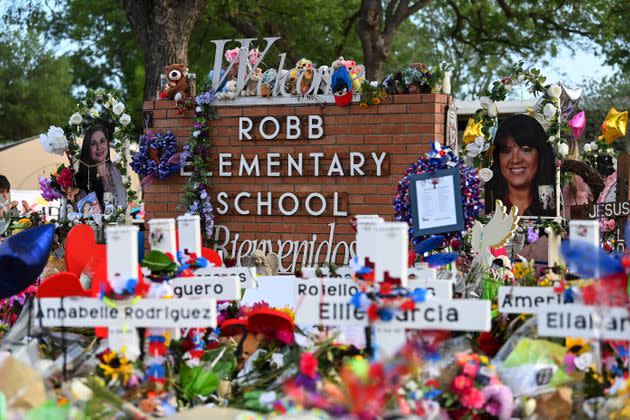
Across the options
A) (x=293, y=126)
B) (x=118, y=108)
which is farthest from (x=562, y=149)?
(x=118, y=108)

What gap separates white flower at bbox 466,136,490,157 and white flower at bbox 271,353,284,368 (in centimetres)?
544

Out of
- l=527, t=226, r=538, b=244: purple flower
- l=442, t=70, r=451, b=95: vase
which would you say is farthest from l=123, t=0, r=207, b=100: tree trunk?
l=527, t=226, r=538, b=244: purple flower

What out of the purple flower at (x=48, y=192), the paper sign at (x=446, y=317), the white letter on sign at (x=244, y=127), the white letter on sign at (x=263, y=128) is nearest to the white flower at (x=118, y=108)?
the purple flower at (x=48, y=192)

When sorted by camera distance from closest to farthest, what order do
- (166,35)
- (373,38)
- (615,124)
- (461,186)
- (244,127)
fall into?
1. (461,186)
2. (244,127)
3. (615,124)
4. (166,35)
5. (373,38)

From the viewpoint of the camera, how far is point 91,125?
410 inches

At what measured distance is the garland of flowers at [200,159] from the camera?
899 centimetres

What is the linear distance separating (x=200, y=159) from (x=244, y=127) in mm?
494

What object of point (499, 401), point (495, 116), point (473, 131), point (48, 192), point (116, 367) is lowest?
point (499, 401)

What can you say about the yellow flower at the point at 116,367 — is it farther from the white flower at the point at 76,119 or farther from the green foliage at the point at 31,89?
the green foliage at the point at 31,89

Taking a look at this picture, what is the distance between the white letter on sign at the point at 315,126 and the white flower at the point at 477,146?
4.55 ft

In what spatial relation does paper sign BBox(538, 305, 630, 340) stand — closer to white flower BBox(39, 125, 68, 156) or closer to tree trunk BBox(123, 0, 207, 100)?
white flower BBox(39, 125, 68, 156)

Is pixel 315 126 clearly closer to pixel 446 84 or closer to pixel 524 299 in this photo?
pixel 446 84

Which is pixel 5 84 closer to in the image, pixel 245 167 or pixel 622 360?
pixel 245 167

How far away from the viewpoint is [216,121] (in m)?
9.06
